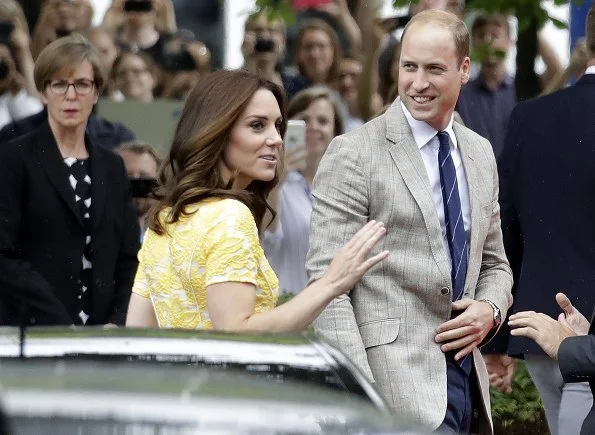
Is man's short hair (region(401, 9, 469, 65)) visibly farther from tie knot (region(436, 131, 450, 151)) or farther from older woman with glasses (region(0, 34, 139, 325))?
older woman with glasses (region(0, 34, 139, 325))

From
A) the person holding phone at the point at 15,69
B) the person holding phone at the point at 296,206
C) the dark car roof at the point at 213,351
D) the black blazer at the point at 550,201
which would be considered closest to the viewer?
the dark car roof at the point at 213,351

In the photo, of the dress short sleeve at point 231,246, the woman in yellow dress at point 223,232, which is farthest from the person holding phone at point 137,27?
the dress short sleeve at point 231,246

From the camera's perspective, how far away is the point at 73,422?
2.83m

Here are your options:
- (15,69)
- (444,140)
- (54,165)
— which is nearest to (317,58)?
(15,69)

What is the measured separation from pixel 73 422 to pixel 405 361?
8.53 ft

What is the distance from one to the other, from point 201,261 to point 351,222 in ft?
2.33

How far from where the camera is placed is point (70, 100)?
780 cm

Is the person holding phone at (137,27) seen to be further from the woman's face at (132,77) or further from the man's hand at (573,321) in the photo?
the man's hand at (573,321)

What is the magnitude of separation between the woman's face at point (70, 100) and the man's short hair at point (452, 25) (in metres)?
2.59

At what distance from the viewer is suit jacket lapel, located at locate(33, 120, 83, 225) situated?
24.5ft

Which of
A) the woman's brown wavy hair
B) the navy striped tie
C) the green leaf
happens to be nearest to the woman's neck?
the woman's brown wavy hair

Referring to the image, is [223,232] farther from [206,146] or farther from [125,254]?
[125,254]

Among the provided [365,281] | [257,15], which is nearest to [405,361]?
[365,281]

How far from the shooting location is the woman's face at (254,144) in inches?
204
